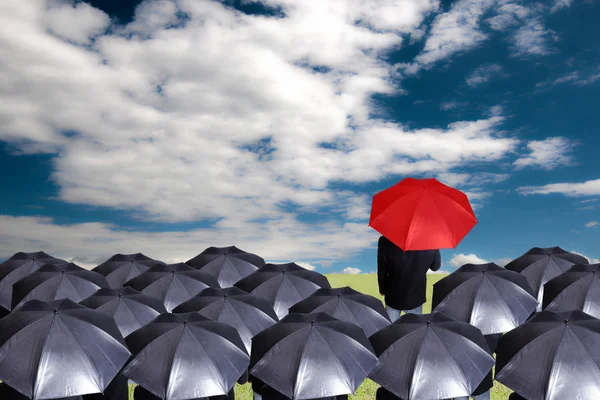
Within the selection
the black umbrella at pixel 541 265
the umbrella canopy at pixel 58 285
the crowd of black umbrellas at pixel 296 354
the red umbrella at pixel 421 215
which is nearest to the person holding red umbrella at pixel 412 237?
the red umbrella at pixel 421 215

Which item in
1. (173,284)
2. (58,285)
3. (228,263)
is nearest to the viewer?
(173,284)

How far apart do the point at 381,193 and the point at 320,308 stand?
15.1 ft

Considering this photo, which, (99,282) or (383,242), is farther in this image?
(99,282)

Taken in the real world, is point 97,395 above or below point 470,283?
below

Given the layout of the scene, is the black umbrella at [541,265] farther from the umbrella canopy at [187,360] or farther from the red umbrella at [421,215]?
the umbrella canopy at [187,360]

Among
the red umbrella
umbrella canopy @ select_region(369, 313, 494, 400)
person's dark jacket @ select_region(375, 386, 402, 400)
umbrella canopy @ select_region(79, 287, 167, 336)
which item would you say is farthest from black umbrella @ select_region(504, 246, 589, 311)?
umbrella canopy @ select_region(79, 287, 167, 336)

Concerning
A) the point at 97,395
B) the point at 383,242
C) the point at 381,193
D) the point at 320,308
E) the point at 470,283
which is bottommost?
the point at 97,395

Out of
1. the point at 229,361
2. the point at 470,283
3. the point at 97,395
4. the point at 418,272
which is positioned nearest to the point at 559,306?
the point at 470,283

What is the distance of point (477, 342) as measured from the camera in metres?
8.82

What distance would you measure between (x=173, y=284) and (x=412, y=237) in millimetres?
5049

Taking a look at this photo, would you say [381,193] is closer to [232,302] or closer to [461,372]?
[232,302]

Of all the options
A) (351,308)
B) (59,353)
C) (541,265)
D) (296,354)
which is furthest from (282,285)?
(541,265)

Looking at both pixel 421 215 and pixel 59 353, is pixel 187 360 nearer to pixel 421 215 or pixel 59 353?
pixel 59 353

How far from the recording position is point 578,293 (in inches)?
475
